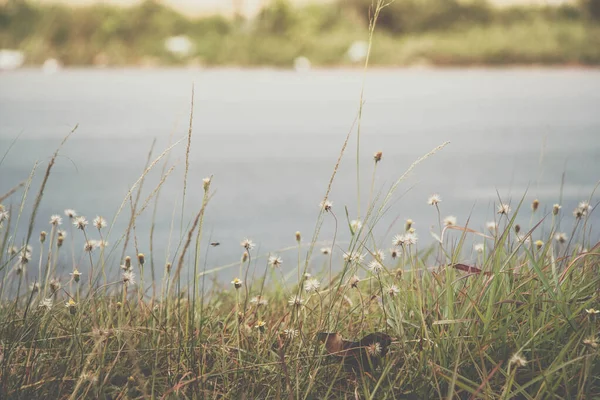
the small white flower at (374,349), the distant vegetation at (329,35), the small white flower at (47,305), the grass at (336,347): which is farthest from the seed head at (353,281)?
the distant vegetation at (329,35)

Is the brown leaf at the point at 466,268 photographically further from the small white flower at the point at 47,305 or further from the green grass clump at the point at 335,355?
the small white flower at the point at 47,305

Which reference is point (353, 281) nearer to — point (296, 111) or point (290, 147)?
point (290, 147)

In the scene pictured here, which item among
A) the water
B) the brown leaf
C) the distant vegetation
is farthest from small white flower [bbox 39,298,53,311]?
the distant vegetation

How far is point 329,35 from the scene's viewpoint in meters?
16.5

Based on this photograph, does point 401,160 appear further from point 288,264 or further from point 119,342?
point 119,342

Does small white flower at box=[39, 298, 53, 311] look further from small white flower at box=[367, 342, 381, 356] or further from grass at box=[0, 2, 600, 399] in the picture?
small white flower at box=[367, 342, 381, 356]

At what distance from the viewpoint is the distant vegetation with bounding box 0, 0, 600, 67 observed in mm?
15016

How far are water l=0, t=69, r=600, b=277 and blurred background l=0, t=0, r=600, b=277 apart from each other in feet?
0.09

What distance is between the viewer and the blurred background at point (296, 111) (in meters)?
3.96

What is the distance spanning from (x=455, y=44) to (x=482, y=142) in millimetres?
9296

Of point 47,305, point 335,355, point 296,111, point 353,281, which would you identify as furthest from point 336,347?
point 296,111

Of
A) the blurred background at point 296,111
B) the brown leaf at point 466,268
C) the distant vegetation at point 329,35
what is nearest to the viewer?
the brown leaf at point 466,268

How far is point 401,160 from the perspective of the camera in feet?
17.8

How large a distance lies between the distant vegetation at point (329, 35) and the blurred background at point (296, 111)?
0.05m
